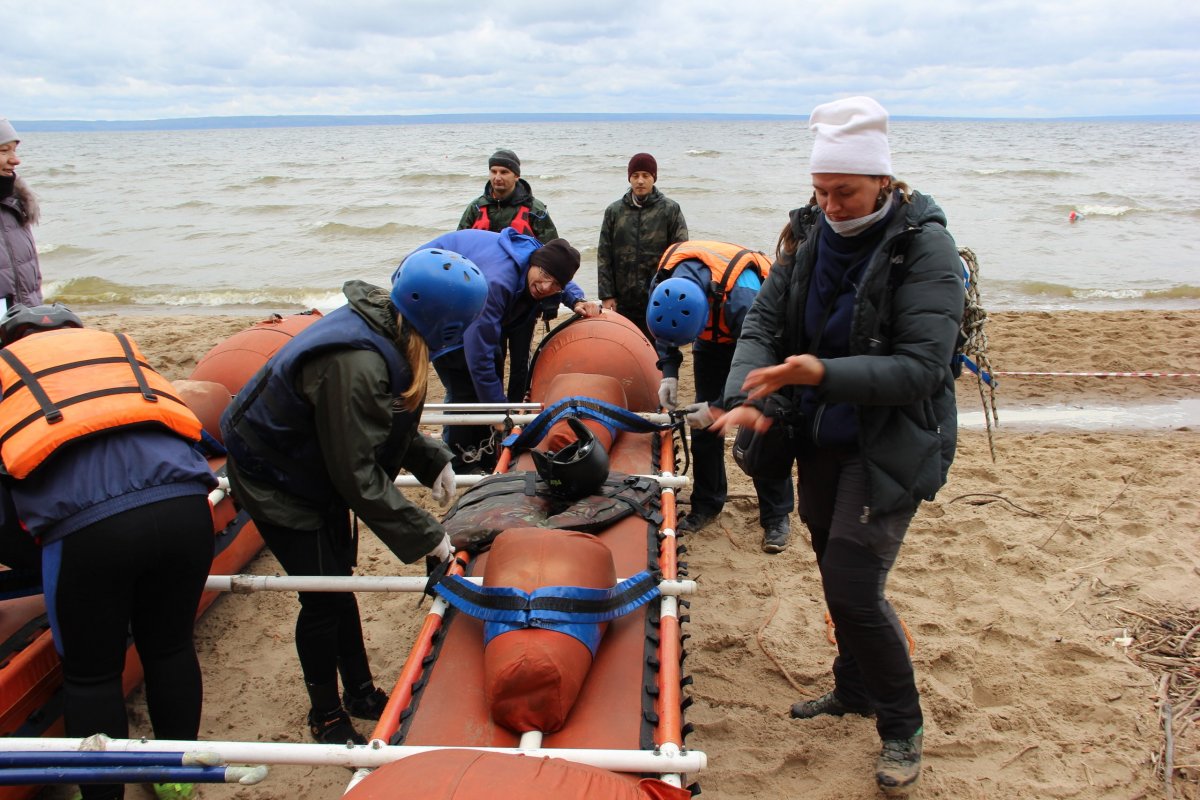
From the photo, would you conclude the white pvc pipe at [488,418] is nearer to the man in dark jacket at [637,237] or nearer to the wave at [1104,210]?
the man in dark jacket at [637,237]

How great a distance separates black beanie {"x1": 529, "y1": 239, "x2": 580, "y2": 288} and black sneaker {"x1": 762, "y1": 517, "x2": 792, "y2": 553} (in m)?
1.79

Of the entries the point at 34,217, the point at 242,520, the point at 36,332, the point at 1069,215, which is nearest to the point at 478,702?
the point at 36,332

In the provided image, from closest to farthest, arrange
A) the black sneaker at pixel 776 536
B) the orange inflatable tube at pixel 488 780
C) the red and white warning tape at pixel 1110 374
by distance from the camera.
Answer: the orange inflatable tube at pixel 488 780 → the black sneaker at pixel 776 536 → the red and white warning tape at pixel 1110 374

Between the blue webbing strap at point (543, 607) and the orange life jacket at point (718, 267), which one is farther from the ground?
the orange life jacket at point (718, 267)

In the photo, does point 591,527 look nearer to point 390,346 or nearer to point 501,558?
point 501,558

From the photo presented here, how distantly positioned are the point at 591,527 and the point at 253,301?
11274mm

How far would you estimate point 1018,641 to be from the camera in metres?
3.62

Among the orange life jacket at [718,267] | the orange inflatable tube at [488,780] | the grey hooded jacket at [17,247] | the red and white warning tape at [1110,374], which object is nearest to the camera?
the orange inflatable tube at [488,780]

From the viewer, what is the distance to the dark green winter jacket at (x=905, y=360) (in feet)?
6.93

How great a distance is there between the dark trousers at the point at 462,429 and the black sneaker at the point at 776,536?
166cm

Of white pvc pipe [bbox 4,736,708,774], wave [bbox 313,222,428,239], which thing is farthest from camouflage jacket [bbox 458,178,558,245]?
Answer: wave [bbox 313,222,428,239]

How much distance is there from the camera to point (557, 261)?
14.2 feet

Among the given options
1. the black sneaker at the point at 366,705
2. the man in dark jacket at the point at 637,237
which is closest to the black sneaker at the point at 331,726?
the black sneaker at the point at 366,705

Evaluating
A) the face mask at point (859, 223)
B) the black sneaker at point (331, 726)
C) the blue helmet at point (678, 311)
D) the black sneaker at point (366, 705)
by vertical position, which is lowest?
the black sneaker at point (366, 705)
